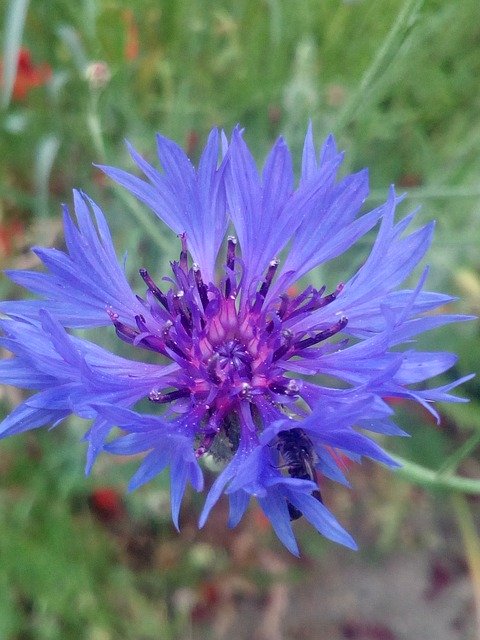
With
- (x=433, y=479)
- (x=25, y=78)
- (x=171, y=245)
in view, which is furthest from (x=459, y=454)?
(x=25, y=78)

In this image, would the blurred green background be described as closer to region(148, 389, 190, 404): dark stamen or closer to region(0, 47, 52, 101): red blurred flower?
region(0, 47, 52, 101): red blurred flower

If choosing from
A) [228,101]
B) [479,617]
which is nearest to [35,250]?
[228,101]

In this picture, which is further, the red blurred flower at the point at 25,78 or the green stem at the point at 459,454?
the red blurred flower at the point at 25,78

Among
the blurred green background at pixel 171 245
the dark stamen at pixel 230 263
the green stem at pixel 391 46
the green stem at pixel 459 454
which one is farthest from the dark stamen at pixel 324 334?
the blurred green background at pixel 171 245

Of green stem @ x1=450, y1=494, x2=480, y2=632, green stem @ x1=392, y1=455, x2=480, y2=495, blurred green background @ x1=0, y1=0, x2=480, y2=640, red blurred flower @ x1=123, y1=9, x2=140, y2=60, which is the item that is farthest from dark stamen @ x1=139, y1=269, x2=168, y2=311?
green stem @ x1=450, y1=494, x2=480, y2=632

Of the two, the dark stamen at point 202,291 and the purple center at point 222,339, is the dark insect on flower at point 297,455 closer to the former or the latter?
the purple center at point 222,339
